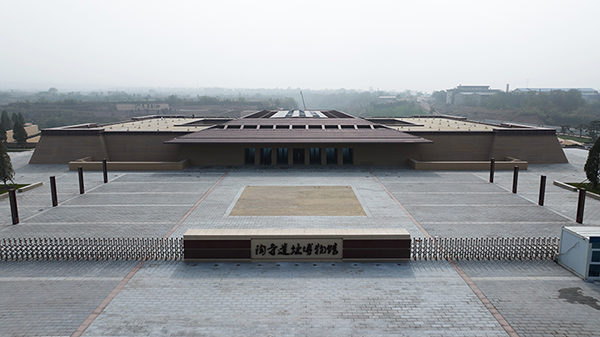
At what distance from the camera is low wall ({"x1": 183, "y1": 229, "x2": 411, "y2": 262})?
59.5 feet

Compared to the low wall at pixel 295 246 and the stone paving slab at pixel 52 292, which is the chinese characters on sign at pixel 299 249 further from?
the stone paving slab at pixel 52 292

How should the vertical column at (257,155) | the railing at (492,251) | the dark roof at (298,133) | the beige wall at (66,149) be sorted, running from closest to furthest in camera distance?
1. the railing at (492,251)
2. the dark roof at (298,133)
3. the vertical column at (257,155)
4. the beige wall at (66,149)

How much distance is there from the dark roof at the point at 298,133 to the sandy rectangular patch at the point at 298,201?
10.2m

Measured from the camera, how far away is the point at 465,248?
739 inches

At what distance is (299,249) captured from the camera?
1820 cm

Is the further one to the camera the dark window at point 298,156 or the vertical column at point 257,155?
the dark window at point 298,156

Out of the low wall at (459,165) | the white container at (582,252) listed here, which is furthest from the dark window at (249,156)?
the white container at (582,252)

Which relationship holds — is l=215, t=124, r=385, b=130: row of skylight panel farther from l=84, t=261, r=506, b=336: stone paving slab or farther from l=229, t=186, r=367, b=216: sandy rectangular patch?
l=84, t=261, r=506, b=336: stone paving slab

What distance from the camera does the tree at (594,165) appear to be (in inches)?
1147

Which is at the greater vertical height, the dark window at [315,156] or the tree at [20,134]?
the tree at [20,134]

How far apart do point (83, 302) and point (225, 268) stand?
5.78 metres

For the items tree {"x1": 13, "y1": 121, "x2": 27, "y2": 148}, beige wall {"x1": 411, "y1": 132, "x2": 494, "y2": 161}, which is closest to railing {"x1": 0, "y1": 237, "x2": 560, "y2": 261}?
beige wall {"x1": 411, "y1": 132, "x2": 494, "y2": 161}

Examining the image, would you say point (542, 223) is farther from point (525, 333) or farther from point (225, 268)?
point (225, 268)

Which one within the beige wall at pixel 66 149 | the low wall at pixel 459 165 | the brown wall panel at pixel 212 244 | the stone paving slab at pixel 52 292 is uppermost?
the beige wall at pixel 66 149
